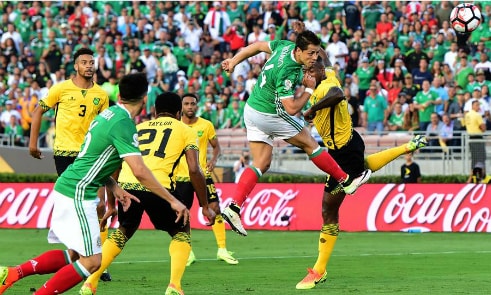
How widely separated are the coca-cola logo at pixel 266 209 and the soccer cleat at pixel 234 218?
38.3 ft

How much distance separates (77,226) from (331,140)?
5114 mm

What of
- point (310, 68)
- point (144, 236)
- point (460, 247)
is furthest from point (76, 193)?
point (144, 236)

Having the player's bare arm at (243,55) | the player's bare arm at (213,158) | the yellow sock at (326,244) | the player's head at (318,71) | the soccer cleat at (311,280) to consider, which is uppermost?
the player's bare arm at (243,55)

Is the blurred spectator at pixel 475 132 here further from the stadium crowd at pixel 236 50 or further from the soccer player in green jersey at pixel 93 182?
the soccer player in green jersey at pixel 93 182

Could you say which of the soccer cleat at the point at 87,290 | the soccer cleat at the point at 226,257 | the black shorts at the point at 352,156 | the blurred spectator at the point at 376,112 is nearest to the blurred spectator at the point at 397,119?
the blurred spectator at the point at 376,112

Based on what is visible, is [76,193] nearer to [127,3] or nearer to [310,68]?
[310,68]

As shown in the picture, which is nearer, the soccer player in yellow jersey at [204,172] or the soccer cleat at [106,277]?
the soccer cleat at [106,277]

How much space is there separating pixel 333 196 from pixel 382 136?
13505 mm

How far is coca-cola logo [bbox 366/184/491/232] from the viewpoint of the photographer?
24312 mm

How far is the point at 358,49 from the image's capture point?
31.8 meters

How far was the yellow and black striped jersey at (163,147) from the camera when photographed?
12789mm

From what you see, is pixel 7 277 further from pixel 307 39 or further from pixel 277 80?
pixel 307 39

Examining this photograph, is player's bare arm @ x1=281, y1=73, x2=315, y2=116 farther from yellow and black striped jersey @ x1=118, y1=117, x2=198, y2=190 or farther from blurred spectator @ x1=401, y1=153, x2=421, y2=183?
blurred spectator @ x1=401, y1=153, x2=421, y2=183

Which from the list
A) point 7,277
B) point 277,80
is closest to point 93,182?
point 7,277
